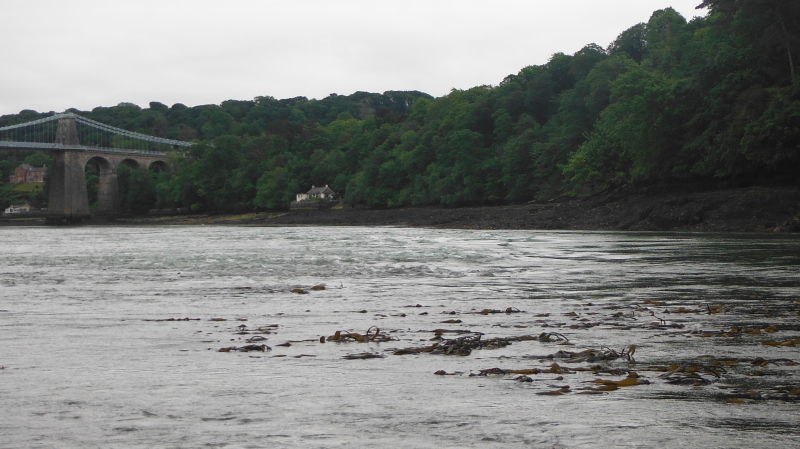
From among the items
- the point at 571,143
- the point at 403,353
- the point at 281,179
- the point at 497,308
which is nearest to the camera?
the point at 403,353

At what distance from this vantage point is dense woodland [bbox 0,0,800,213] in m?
Result: 47.7

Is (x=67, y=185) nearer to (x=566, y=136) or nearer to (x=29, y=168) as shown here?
(x=29, y=168)

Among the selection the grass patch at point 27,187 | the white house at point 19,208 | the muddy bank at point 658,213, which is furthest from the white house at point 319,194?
the grass patch at point 27,187

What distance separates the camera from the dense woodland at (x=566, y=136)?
156 ft

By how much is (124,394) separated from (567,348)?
4.42m

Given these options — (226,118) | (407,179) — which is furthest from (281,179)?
(226,118)

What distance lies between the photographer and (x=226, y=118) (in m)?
193

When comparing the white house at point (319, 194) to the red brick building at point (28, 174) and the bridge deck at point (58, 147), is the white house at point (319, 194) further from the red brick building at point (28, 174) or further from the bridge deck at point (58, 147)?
the red brick building at point (28, 174)

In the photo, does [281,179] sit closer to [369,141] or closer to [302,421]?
[369,141]

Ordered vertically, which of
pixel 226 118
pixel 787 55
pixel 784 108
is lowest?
pixel 784 108

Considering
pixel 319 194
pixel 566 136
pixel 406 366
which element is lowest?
pixel 406 366

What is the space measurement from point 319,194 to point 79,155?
41.6 m

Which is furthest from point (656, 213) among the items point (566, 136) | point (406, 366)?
point (406, 366)

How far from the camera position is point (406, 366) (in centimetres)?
755
